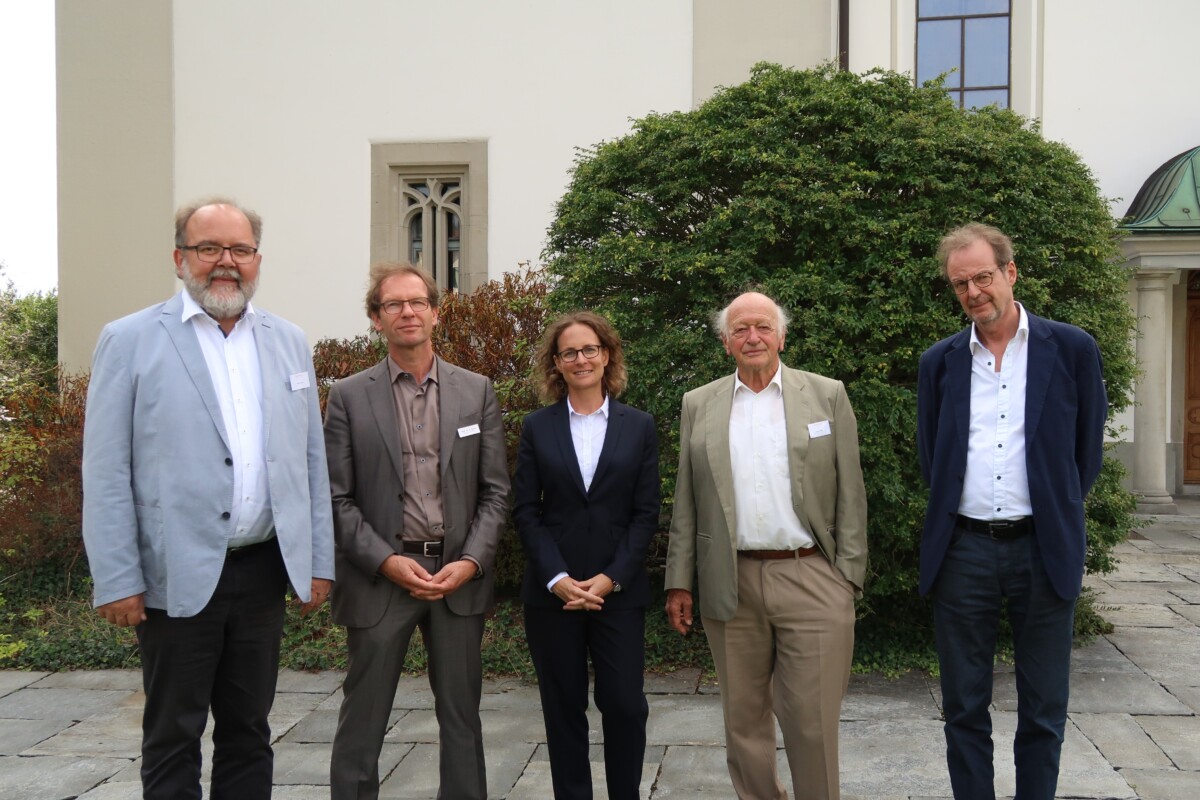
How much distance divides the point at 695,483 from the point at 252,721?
1654 mm

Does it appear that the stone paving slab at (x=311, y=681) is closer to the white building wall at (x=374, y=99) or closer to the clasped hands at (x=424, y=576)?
the clasped hands at (x=424, y=576)

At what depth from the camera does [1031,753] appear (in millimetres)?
3420

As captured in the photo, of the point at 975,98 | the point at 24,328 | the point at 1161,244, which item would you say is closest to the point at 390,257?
the point at 24,328

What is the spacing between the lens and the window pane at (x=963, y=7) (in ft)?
42.7

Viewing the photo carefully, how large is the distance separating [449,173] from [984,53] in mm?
7260

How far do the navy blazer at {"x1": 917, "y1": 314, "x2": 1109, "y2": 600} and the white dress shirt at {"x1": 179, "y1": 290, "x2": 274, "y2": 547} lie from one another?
218 centimetres

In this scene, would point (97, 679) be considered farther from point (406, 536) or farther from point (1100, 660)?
point (1100, 660)

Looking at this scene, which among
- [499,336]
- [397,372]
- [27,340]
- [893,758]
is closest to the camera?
[397,372]

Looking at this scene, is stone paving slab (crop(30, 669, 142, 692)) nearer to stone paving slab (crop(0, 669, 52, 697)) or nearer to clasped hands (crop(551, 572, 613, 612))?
stone paving slab (crop(0, 669, 52, 697))

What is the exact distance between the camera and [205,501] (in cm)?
312

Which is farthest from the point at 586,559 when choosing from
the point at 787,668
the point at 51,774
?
the point at 51,774

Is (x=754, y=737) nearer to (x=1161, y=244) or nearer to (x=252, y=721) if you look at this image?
(x=252, y=721)

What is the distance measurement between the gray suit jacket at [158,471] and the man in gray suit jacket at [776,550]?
1.42 m

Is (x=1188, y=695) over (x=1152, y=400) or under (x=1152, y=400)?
under
